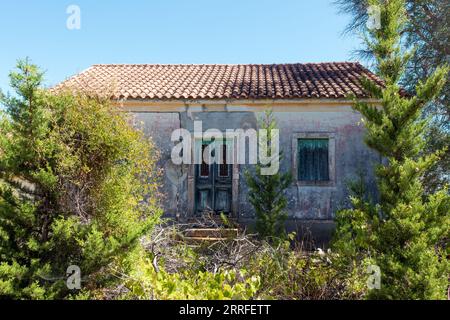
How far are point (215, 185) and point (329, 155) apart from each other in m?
3.32

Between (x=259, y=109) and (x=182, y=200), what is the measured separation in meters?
3.33

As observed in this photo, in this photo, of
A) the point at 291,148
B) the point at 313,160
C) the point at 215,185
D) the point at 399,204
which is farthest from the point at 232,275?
the point at 313,160

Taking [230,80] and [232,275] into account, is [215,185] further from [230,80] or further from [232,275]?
[232,275]

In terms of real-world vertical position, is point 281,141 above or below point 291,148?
above

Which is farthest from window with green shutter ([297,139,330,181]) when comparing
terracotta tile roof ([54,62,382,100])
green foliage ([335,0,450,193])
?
green foliage ([335,0,450,193])

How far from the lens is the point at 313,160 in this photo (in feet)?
34.8

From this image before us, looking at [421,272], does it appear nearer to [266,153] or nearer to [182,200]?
[266,153]

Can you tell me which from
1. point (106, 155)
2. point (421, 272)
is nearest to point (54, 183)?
point (106, 155)

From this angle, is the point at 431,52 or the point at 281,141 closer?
the point at 281,141

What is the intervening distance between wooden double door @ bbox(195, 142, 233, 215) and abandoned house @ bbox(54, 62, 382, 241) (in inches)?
1.1

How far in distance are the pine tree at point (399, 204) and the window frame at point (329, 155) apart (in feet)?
12.5

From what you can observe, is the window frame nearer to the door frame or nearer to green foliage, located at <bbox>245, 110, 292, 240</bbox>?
green foliage, located at <bbox>245, 110, 292, 240</bbox>

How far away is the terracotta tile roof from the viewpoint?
10461mm

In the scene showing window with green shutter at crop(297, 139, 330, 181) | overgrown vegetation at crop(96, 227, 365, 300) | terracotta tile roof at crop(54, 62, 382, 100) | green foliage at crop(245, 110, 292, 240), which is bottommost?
overgrown vegetation at crop(96, 227, 365, 300)
